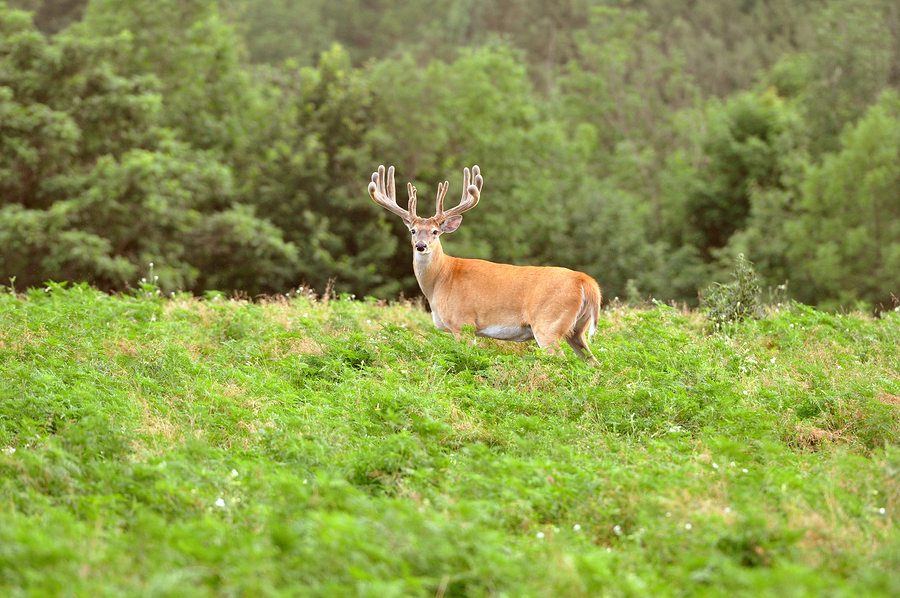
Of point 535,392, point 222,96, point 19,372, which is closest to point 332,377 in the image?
point 535,392

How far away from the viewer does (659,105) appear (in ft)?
202

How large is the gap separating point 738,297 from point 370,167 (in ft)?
70.1

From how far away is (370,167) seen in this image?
1280 inches

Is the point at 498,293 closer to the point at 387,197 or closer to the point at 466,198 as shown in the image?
the point at 466,198

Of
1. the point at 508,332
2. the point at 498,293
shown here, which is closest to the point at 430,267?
the point at 498,293

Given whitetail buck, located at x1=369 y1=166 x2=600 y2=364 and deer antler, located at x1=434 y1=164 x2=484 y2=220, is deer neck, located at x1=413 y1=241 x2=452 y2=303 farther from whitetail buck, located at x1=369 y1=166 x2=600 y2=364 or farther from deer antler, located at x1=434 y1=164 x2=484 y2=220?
deer antler, located at x1=434 y1=164 x2=484 y2=220

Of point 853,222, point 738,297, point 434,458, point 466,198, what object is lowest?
point 853,222

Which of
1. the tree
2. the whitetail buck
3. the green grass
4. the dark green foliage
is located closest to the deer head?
the whitetail buck

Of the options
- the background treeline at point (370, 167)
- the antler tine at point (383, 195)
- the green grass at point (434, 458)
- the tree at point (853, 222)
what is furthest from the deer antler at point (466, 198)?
the tree at point (853, 222)

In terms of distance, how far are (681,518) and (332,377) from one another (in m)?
3.85

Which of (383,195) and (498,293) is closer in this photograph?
(498,293)

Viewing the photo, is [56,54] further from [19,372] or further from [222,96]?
[19,372]

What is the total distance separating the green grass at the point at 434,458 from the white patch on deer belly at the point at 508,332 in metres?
0.18

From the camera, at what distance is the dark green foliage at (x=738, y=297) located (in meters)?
11.8
